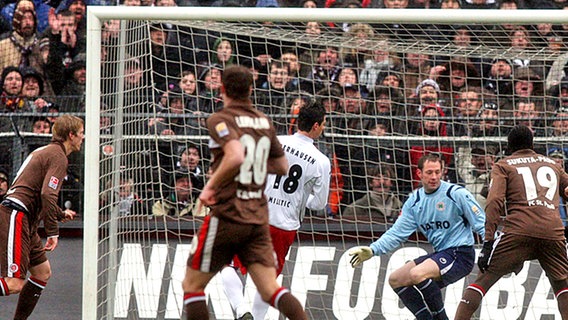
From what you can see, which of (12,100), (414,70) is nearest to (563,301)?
(414,70)

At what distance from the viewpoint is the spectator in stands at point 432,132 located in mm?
9477

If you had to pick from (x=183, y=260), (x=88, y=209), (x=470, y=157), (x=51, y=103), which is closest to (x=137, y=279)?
(x=183, y=260)

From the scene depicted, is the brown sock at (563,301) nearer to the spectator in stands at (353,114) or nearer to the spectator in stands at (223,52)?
the spectator in stands at (353,114)

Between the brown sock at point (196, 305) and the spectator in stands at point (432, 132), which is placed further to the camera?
the spectator in stands at point (432, 132)

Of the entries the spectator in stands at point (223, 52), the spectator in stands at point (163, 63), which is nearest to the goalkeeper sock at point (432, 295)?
the spectator in stands at point (163, 63)

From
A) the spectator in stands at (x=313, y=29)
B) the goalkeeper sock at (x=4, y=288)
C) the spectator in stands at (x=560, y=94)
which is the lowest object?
the goalkeeper sock at (x=4, y=288)

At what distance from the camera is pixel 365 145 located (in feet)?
31.1

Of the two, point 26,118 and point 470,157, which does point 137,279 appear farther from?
point 470,157

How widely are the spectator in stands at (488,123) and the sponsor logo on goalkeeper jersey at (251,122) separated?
3.98 metres

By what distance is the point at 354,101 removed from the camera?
9.80m

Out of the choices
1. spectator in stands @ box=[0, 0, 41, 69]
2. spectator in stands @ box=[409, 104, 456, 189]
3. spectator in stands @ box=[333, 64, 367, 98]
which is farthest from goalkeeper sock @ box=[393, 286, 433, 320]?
spectator in stands @ box=[0, 0, 41, 69]

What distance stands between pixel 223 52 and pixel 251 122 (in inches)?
168

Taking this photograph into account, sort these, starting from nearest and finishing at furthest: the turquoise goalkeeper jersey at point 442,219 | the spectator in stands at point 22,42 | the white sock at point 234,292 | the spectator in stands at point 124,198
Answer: the white sock at point 234,292 < the turquoise goalkeeper jersey at point 442,219 < the spectator in stands at point 124,198 < the spectator in stands at point 22,42

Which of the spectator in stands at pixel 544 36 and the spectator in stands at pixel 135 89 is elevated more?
the spectator in stands at pixel 544 36
